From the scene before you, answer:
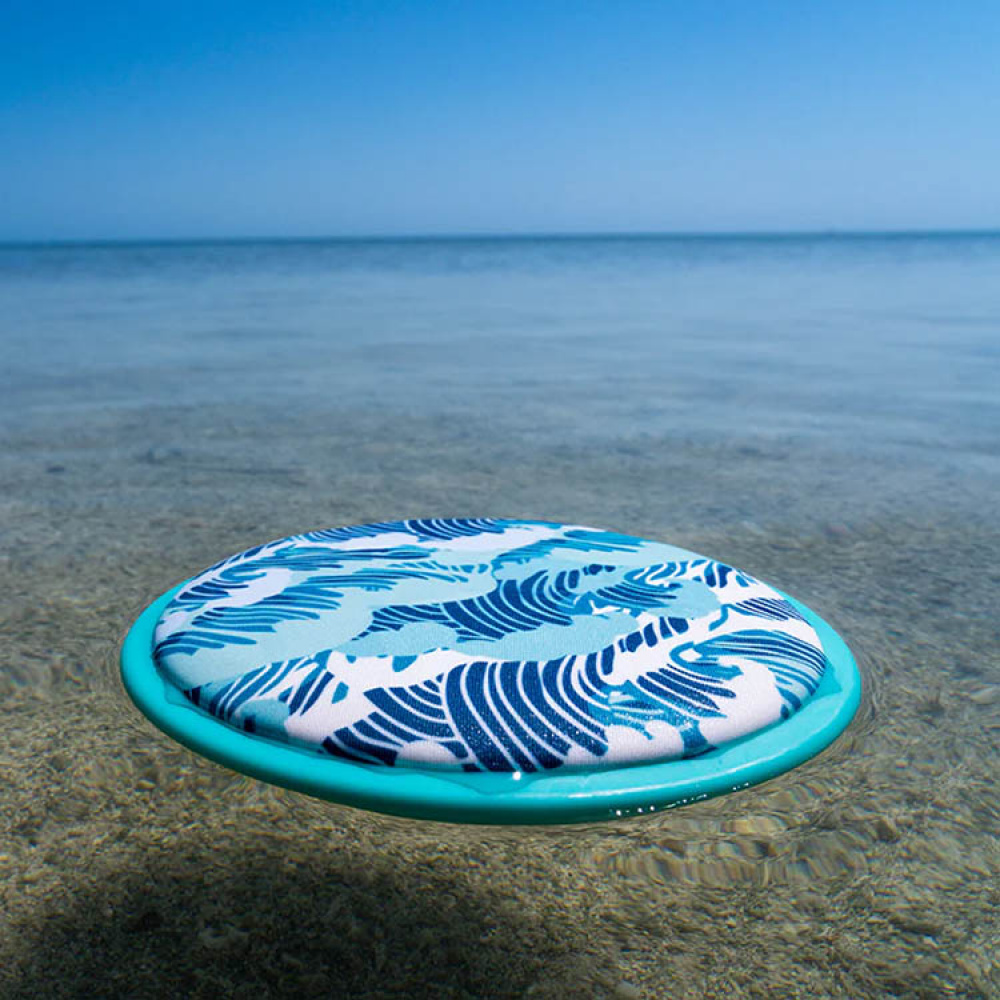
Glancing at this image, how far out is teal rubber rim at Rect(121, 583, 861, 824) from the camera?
53.5 inches

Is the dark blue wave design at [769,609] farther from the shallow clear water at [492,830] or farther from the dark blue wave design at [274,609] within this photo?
the dark blue wave design at [274,609]

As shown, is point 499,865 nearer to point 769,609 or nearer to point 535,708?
point 535,708

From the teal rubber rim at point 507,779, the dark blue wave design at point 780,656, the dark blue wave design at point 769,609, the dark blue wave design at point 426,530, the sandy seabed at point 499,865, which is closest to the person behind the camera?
the sandy seabed at point 499,865

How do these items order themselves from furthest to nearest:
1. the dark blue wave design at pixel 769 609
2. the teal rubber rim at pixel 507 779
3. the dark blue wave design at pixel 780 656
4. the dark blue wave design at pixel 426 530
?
the dark blue wave design at pixel 426 530, the dark blue wave design at pixel 769 609, the dark blue wave design at pixel 780 656, the teal rubber rim at pixel 507 779

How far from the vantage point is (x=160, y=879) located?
1.39m

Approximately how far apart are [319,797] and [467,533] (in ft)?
2.88

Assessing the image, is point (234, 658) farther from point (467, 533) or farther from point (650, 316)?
point (650, 316)

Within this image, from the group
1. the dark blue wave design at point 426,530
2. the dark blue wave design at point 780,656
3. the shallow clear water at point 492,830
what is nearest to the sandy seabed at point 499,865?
the shallow clear water at point 492,830

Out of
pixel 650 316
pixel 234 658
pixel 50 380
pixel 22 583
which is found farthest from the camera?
pixel 650 316

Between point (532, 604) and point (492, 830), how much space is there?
0.42m

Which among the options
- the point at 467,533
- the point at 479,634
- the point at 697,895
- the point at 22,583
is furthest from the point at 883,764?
the point at 22,583

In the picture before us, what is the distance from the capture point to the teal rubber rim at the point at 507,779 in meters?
1.36

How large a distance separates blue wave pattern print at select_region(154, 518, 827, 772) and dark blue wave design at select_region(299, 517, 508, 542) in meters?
0.08

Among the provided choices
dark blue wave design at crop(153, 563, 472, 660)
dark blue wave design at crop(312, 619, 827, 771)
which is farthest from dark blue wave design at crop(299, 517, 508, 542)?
dark blue wave design at crop(312, 619, 827, 771)
